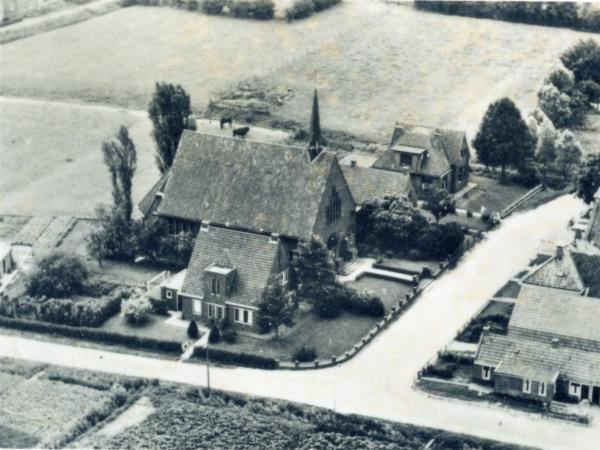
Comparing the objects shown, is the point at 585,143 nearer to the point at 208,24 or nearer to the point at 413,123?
the point at 413,123

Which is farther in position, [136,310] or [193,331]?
[136,310]

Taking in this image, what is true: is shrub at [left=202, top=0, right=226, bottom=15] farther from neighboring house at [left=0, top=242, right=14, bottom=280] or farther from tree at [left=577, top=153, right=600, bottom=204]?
tree at [left=577, top=153, right=600, bottom=204]

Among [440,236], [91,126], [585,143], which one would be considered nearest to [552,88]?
[585,143]

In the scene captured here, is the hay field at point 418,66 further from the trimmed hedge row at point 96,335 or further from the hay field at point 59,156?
the trimmed hedge row at point 96,335

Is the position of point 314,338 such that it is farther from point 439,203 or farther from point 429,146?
point 429,146

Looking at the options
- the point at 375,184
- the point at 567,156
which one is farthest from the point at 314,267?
the point at 567,156

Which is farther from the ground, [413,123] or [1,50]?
[1,50]

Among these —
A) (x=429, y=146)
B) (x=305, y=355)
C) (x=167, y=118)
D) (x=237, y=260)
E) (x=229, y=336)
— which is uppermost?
(x=167, y=118)
